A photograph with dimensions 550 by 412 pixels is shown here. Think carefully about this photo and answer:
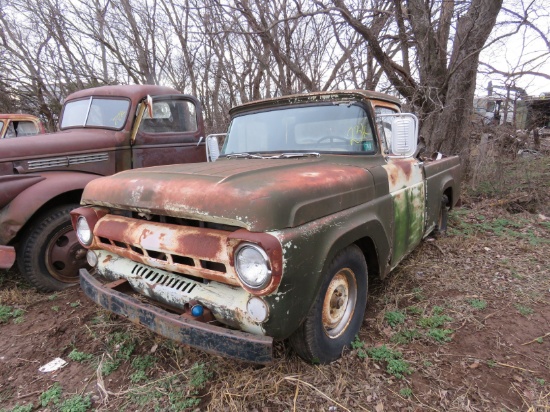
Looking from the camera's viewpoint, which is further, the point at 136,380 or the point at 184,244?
the point at 136,380

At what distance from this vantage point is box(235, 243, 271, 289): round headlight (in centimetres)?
170

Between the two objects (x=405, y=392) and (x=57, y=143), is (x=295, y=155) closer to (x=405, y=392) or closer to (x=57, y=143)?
(x=405, y=392)

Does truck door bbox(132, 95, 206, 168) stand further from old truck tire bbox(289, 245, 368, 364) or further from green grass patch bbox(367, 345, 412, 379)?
green grass patch bbox(367, 345, 412, 379)

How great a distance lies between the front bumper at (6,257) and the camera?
10.4 feet

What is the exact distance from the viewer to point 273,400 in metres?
2.04

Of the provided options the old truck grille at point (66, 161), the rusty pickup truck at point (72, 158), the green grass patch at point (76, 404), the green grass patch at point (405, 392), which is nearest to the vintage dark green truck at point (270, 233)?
the green grass patch at point (405, 392)

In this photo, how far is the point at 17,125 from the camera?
258 inches

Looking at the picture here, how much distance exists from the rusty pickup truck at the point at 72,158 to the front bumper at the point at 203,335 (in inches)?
76.8

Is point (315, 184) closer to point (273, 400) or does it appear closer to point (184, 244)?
point (184, 244)

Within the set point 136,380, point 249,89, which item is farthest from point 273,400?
point 249,89

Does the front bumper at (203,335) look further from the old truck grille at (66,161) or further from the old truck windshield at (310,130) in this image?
the old truck grille at (66,161)

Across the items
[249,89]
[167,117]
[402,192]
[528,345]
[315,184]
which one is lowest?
[528,345]

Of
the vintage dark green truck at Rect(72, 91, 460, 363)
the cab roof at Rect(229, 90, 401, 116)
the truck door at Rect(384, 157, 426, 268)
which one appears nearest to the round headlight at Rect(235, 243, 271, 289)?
the vintage dark green truck at Rect(72, 91, 460, 363)

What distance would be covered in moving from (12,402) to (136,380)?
2.48 ft
